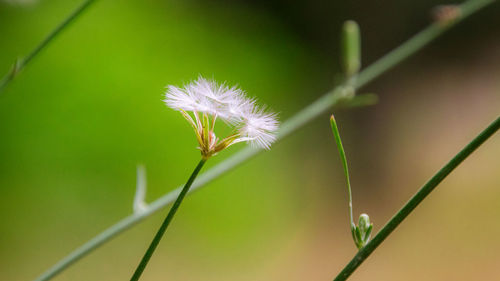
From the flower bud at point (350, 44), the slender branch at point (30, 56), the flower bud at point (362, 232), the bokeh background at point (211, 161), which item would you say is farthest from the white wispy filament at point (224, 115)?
the bokeh background at point (211, 161)

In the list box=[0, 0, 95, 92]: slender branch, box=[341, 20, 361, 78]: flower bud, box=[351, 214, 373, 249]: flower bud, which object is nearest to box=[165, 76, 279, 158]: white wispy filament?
box=[351, 214, 373, 249]: flower bud

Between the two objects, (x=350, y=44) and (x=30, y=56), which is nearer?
(x=30, y=56)

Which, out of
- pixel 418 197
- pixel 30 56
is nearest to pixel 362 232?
pixel 418 197

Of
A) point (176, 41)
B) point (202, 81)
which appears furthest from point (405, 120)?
point (202, 81)

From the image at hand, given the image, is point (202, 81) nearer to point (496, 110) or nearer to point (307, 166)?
point (307, 166)

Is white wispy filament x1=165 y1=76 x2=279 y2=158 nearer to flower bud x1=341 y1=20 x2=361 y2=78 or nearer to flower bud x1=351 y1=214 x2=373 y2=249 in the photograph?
flower bud x1=351 y1=214 x2=373 y2=249

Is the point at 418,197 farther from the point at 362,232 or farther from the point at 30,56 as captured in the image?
the point at 30,56
